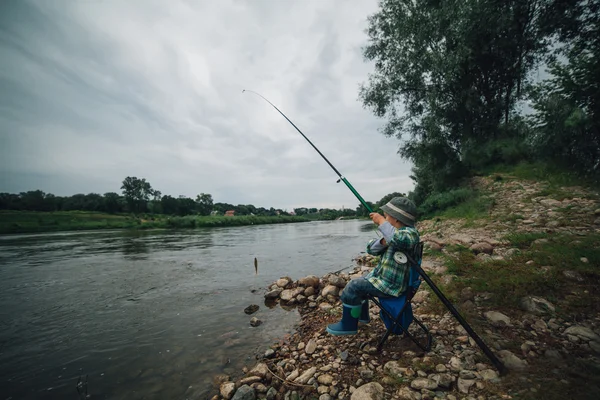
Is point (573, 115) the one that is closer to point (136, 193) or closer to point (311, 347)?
point (311, 347)

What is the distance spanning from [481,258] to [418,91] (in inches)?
606

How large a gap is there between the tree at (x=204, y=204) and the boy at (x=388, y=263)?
107069mm

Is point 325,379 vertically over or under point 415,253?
under

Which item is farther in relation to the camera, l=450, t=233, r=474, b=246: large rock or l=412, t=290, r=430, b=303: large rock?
l=450, t=233, r=474, b=246: large rock

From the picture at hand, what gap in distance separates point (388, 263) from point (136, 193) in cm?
12230

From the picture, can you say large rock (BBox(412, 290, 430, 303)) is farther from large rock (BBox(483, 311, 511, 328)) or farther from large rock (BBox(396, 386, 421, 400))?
large rock (BBox(396, 386, 421, 400))

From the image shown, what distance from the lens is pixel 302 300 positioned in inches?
237

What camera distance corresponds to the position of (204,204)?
11275 cm

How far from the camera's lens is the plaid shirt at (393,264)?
2.87 m

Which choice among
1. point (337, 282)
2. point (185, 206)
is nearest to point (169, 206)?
point (185, 206)

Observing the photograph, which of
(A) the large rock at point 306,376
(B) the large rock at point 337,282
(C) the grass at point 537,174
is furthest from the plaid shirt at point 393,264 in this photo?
(C) the grass at point 537,174

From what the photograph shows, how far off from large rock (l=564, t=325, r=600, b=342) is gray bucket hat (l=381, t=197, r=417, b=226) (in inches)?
85.3

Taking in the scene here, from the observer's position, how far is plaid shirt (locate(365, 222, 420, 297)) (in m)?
2.87

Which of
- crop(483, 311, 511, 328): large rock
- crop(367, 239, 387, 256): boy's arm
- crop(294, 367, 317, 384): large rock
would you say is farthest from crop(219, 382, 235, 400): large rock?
crop(483, 311, 511, 328): large rock
